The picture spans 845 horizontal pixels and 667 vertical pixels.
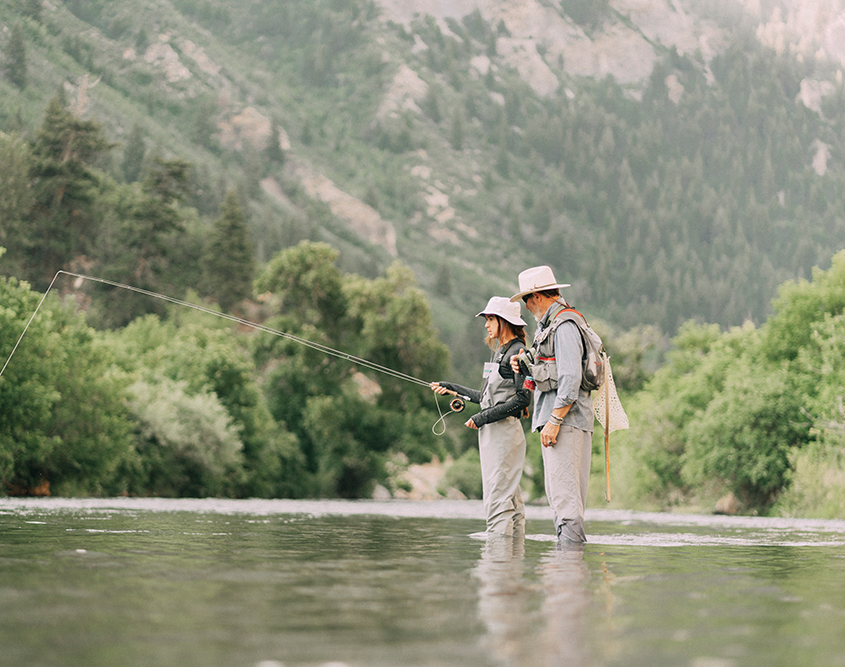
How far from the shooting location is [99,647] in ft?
13.4

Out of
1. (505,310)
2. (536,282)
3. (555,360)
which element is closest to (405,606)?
(555,360)

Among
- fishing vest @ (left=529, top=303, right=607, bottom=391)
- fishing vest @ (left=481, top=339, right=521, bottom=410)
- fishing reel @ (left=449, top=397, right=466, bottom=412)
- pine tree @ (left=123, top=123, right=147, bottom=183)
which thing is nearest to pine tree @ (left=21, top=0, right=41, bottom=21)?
pine tree @ (left=123, top=123, right=147, bottom=183)

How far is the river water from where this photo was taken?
4070mm

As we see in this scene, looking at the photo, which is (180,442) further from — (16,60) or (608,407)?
(16,60)

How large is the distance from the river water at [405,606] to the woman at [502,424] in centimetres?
148

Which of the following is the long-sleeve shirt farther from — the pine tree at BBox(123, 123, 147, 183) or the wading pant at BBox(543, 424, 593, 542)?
the pine tree at BBox(123, 123, 147, 183)

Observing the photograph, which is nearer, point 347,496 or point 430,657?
point 430,657

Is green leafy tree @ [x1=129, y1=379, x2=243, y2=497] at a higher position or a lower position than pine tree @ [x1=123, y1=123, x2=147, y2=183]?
lower

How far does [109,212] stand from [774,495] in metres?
70.6

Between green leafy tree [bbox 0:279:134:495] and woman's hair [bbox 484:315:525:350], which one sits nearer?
woman's hair [bbox 484:315:525:350]

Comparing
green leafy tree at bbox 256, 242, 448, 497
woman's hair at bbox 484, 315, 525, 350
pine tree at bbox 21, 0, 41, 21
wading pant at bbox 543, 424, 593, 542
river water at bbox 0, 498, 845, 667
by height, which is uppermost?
pine tree at bbox 21, 0, 41, 21

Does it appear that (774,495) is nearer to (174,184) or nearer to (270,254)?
(174,184)

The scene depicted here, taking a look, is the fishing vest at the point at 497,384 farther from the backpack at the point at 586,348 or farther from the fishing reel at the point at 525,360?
the backpack at the point at 586,348

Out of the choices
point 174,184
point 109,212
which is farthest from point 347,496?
point 109,212
